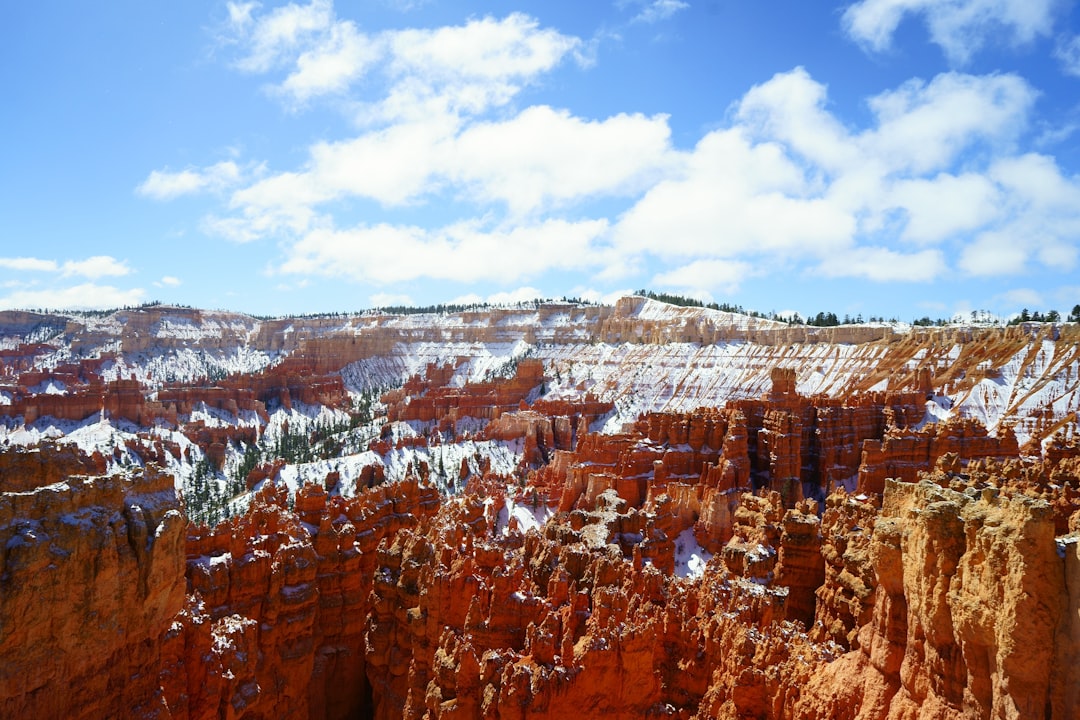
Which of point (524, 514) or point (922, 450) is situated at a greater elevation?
point (922, 450)

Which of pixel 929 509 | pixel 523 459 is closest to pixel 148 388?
pixel 523 459

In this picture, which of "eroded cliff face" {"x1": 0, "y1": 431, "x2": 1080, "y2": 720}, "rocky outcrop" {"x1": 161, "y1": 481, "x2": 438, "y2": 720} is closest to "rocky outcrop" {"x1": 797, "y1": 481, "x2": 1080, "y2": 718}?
"eroded cliff face" {"x1": 0, "y1": 431, "x2": 1080, "y2": 720}

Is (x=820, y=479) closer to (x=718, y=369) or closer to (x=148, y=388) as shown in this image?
(x=718, y=369)

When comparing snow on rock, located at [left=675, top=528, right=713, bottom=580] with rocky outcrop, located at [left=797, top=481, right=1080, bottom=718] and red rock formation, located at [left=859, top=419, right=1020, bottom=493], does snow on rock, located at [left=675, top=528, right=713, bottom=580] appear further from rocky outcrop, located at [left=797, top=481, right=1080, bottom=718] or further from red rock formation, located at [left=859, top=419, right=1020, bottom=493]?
rocky outcrop, located at [left=797, top=481, right=1080, bottom=718]

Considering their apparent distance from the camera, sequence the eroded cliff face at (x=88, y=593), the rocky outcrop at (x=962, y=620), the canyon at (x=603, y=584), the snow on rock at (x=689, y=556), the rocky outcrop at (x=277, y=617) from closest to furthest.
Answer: the rocky outcrop at (x=962, y=620) → the canyon at (x=603, y=584) → the eroded cliff face at (x=88, y=593) → the rocky outcrop at (x=277, y=617) → the snow on rock at (x=689, y=556)

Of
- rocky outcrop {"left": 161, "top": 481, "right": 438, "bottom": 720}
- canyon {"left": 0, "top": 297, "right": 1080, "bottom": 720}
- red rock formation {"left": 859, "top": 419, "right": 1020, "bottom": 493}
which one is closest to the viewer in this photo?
canyon {"left": 0, "top": 297, "right": 1080, "bottom": 720}

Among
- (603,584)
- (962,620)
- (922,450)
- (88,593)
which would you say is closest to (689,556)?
(603,584)

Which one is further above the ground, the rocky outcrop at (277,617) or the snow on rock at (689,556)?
the rocky outcrop at (277,617)

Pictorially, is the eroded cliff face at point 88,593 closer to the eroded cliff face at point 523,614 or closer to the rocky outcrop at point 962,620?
the eroded cliff face at point 523,614

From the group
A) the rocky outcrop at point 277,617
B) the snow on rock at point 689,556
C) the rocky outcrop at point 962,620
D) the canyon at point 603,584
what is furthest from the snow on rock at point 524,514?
the rocky outcrop at point 962,620

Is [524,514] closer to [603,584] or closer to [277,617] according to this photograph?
[603,584]

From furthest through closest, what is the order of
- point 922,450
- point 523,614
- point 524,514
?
point 524,514
point 922,450
point 523,614

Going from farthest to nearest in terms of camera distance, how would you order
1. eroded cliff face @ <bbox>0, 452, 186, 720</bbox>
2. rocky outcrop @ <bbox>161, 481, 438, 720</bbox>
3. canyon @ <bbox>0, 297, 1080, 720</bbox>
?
1. rocky outcrop @ <bbox>161, 481, 438, 720</bbox>
2. eroded cliff face @ <bbox>0, 452, 186, 720</bbox>
3. canyon @ <bbox>0, 297, 1080, 720</bbox>

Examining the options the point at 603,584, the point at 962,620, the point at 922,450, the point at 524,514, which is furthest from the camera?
the point at 524,514
